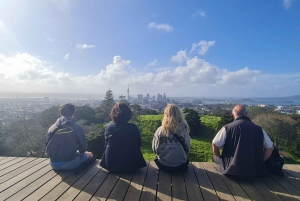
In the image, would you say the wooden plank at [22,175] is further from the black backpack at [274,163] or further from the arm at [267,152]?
the black backpack at [274,163]

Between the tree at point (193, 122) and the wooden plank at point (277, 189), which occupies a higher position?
the wooden plank at point (277, 189)

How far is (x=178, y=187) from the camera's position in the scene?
9.54 feet

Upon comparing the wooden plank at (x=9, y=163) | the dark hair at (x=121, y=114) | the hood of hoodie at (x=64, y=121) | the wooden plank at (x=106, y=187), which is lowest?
the wooden plank at (x=9, y=163)

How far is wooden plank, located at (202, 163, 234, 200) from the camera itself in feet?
8.81

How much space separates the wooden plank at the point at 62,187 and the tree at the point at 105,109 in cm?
1814

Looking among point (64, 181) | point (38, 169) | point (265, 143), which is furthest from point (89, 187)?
point (265, 143)

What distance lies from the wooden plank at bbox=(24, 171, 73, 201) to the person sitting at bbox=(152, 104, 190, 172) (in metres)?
1.69

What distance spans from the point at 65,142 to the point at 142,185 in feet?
5.16

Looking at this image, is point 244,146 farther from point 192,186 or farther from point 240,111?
point 192,186

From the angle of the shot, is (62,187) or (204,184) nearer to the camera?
(62,187)

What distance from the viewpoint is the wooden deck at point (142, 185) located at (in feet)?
8.74

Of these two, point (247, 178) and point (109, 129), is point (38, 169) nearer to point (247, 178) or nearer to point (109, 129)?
point (109, 129)

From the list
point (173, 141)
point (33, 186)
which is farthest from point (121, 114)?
point (33, 186)

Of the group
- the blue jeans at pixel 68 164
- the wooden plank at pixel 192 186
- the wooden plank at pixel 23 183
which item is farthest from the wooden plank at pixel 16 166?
the wooden plank at pixel 192 186
